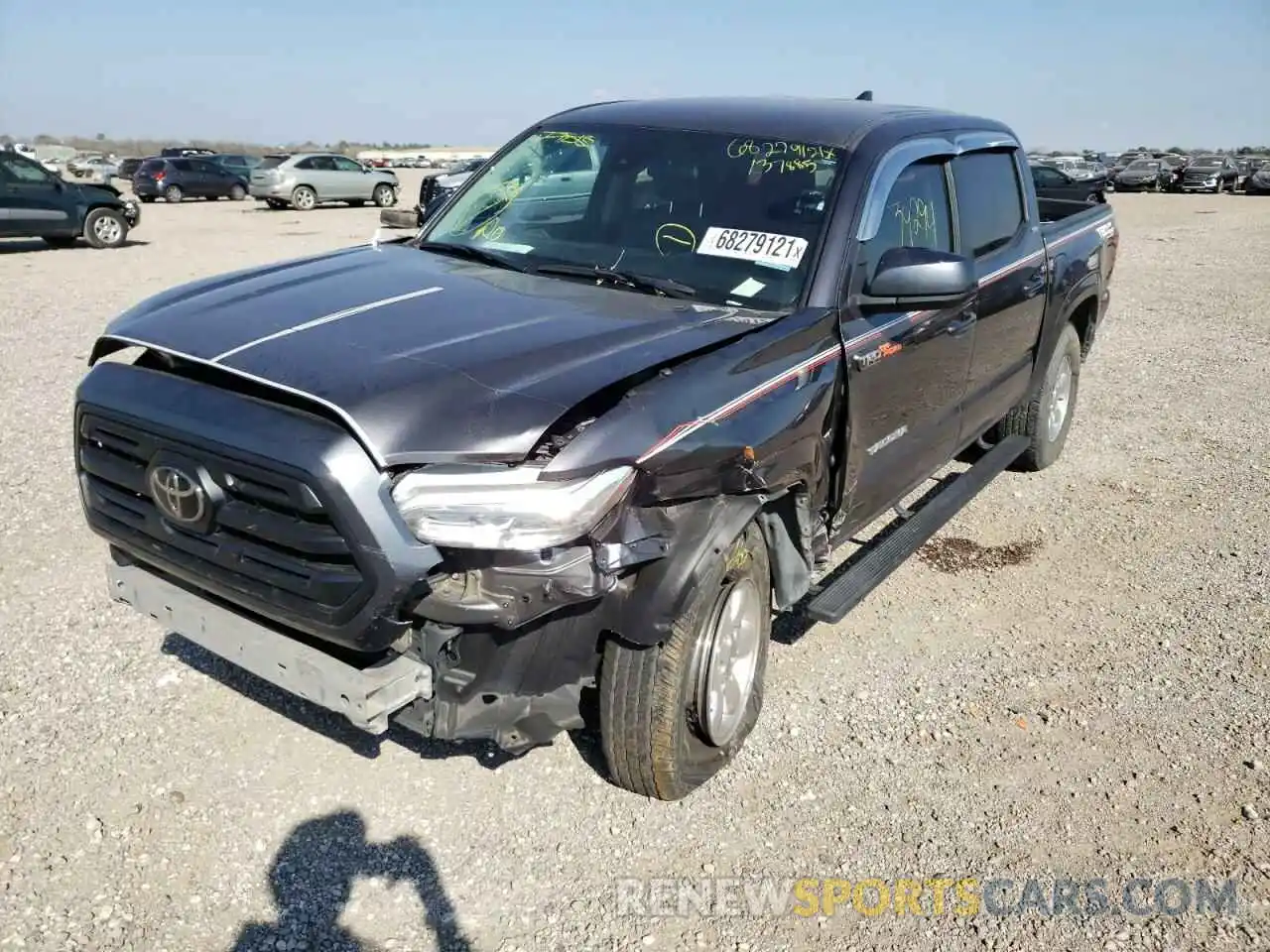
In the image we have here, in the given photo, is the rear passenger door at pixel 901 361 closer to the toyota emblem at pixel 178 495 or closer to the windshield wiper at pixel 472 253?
the windshield wiper at pixel 472 253

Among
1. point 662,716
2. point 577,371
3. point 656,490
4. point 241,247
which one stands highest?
point 577,371

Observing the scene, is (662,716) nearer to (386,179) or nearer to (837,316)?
(837,316)

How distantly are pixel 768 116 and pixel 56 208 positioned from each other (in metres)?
16.4

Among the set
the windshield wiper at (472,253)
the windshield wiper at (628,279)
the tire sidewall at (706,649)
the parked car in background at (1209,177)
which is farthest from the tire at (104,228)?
the parked car in background at (1209,177)

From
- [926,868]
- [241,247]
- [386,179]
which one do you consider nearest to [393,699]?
[926,868]

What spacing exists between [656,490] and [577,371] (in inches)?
15.1

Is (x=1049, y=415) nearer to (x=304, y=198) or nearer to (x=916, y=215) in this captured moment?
(x=916, y=215)

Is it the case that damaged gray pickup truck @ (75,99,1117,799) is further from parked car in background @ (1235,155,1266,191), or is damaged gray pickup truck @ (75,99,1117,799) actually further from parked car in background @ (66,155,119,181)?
parked car in background @ (1235,155,1266,191)

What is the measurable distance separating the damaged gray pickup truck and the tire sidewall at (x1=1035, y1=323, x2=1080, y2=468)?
1916mm

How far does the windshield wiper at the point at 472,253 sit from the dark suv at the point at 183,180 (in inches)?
1170

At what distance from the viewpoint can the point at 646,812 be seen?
3098mm

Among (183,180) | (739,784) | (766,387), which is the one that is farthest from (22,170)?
(739,784)

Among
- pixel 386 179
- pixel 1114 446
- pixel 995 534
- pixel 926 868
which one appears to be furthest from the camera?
pixel 386 179

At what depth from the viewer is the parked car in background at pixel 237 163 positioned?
107ft
